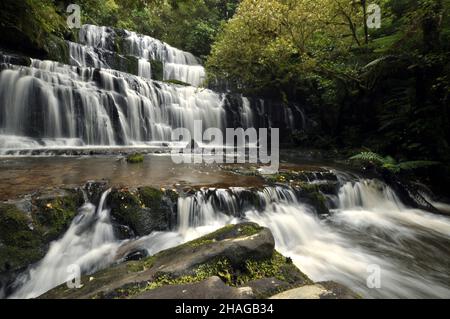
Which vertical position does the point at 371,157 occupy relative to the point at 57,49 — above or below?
below

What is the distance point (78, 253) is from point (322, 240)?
3.81 metres

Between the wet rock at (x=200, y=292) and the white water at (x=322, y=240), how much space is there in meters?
1.80

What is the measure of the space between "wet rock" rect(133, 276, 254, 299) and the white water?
1795mm

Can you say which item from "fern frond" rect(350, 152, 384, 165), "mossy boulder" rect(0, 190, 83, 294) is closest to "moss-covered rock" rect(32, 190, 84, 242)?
"mossy boulder" rect(0, 190, 83, 294)

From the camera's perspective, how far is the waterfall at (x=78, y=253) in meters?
3.02

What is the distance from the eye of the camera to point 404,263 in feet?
13.2

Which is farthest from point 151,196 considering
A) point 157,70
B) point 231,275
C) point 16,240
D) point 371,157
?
point 157,70

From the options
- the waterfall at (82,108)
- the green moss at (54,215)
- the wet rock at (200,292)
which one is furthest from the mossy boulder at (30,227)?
the waterfall at (82,108)

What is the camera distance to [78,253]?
3467 mm

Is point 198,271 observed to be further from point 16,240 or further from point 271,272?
point 16,240

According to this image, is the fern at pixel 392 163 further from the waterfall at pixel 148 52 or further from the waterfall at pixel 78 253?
the waterfall at pixel 148 52

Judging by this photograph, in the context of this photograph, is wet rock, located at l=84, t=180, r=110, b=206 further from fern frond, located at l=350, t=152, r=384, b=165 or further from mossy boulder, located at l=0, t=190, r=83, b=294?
fern frond, located at l=350, t=152, r=384, b=165
